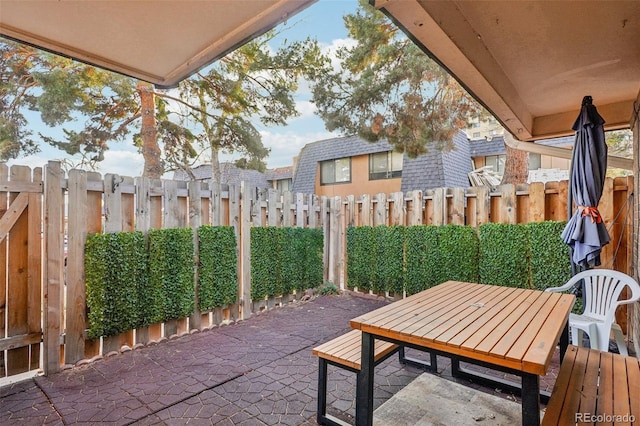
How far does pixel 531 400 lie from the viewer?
1394 mm

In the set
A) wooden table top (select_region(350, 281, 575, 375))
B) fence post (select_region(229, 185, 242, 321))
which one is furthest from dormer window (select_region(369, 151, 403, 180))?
wooden table top (select_region(350, 281, 575, 375))

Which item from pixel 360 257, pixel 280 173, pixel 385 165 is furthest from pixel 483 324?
pixel 280 173

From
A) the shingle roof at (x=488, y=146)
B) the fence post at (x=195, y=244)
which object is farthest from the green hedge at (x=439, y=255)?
the shingle roof at (x=488, y=146)

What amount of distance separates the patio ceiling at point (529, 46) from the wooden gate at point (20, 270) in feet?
11.4

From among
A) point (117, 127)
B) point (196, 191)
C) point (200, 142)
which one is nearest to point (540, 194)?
point (196, 191)

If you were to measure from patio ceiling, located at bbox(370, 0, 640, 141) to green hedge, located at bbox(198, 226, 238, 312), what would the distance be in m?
3.46

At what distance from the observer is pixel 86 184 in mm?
3369

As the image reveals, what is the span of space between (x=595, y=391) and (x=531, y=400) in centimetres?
63

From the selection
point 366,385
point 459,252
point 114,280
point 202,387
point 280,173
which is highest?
point 280,173

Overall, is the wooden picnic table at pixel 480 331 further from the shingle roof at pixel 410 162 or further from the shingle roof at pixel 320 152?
the shingle roof at pixel 320 152

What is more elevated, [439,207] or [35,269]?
[439,207]

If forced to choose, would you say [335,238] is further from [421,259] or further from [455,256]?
[455,256]

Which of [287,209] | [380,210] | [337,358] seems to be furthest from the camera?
[380,210]

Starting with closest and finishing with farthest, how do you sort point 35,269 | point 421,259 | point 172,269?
point 35,269 < point 172,269 < point 421,259
